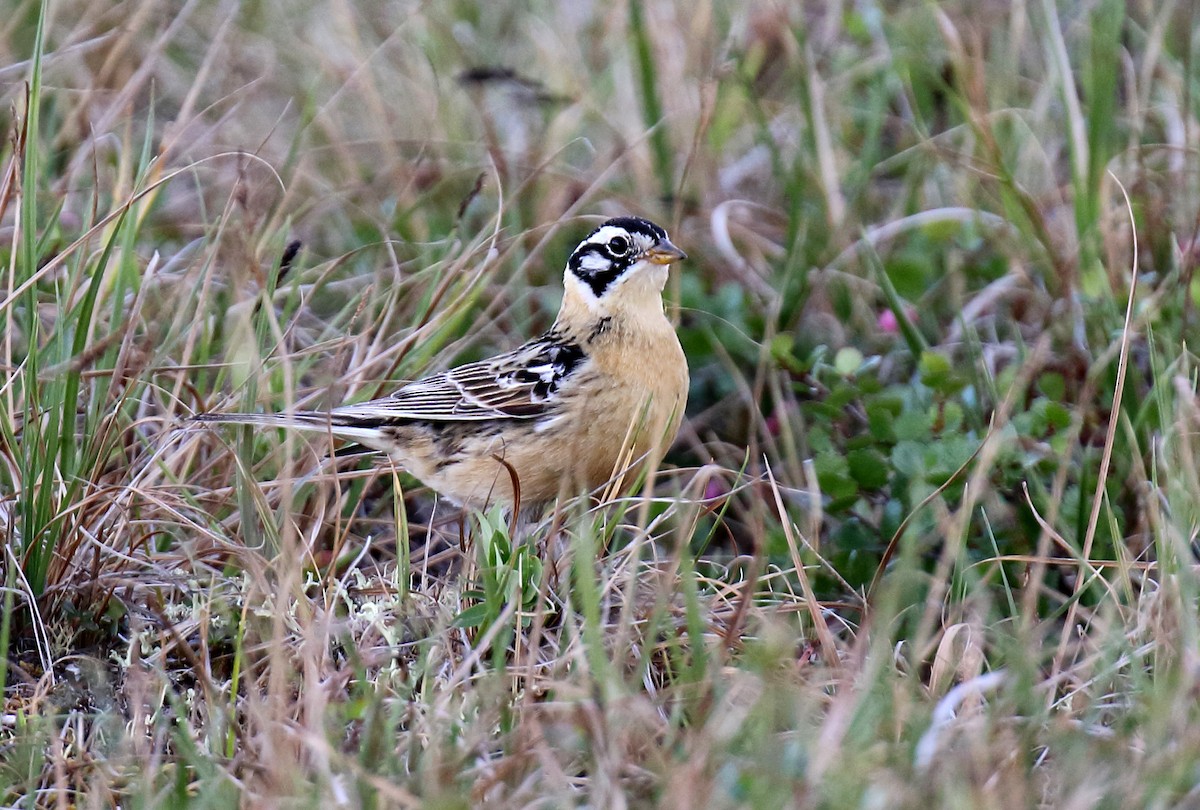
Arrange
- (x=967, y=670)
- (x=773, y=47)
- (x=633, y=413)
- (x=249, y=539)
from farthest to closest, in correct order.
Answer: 1. (x=773, y=47)
2. (x=633, y=413)
3. (x=249, y=539)
4. (x=967, y=670)

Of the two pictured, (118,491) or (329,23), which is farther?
(329,23)

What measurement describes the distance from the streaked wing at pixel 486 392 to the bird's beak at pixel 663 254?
39 cm

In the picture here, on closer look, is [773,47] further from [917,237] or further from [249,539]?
[249,539]

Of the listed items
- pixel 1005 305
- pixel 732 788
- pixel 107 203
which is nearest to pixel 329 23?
pixel 107 203

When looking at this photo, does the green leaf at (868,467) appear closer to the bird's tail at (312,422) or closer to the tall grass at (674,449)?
the tall grass at (674,449)

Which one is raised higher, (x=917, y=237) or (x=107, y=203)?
(x=107, y=203)

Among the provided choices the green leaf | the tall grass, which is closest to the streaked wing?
the tall grass

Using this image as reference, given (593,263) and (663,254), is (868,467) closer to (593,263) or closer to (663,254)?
(663,254)

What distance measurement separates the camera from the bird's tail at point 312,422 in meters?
4.16

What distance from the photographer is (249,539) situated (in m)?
3.80

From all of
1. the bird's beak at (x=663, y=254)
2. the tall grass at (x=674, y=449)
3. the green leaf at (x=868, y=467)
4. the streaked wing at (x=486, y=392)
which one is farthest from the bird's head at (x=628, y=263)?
the green leaf at (x=868, y=467)

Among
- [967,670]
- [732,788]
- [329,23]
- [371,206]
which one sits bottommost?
[967,670]

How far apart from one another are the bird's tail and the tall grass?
75mm

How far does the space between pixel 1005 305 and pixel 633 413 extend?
1.94 metres
